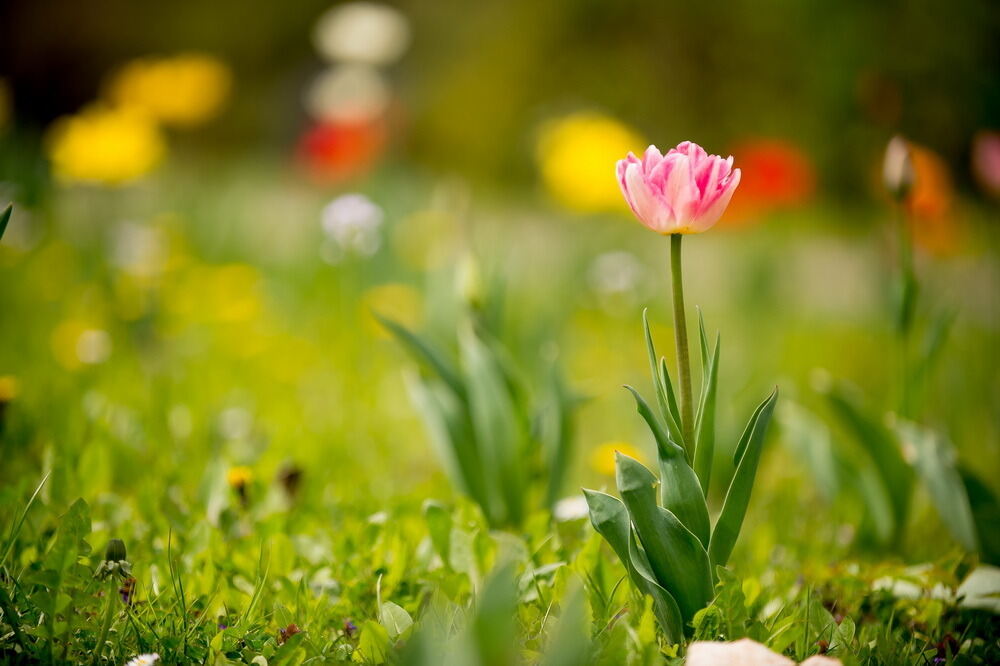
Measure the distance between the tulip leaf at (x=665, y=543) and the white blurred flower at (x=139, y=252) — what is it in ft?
5.91

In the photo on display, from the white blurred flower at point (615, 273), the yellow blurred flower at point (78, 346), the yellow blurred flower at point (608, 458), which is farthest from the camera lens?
the white blurred flower at point (615, 273)

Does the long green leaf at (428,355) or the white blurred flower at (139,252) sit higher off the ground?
the long green leaf at (428,355)

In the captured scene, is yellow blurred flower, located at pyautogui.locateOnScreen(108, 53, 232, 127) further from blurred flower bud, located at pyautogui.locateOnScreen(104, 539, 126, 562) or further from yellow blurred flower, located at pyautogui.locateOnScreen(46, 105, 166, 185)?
blurred flower bud, located at pyautogui.locateOnScreen(104, 539, 126, 562)

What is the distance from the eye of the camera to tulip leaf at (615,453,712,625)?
0.92m

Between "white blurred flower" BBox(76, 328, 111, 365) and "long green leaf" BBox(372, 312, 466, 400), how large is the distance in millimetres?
1114

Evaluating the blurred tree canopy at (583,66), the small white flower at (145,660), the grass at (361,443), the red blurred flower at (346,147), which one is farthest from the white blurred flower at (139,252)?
the blurred tree canopy at (583,66)

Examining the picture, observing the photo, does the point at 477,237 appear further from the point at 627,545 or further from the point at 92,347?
the point at 627,545

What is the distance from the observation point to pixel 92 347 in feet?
7.06

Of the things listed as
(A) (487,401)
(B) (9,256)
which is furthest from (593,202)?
(B) (9,256)

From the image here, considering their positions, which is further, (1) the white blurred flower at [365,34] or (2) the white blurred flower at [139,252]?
(1) the white blurred flower at [365,34]

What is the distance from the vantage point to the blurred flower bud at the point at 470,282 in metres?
1.41

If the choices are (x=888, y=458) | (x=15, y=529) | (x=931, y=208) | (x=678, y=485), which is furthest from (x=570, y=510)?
(x=931, y=208)

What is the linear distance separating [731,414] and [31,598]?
117cm

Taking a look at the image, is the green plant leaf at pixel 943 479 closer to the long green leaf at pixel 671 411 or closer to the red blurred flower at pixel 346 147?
the long green leaf at pixel 671 411
